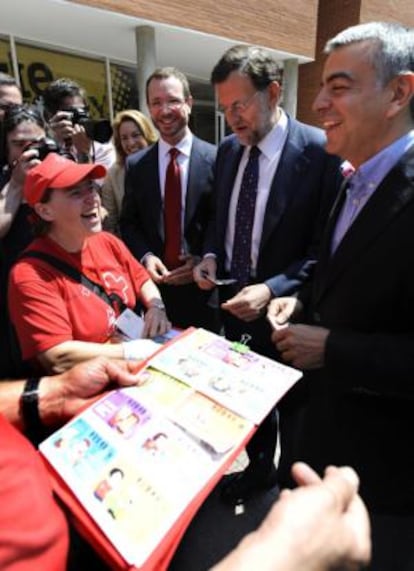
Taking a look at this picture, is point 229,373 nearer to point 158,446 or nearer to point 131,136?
point 158,446

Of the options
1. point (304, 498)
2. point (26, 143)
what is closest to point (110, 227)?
point (26, 143)

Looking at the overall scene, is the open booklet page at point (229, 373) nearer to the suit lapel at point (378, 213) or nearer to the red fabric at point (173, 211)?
the suit lapel at point (378, 213)

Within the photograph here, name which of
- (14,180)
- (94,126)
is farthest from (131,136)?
(14,180)

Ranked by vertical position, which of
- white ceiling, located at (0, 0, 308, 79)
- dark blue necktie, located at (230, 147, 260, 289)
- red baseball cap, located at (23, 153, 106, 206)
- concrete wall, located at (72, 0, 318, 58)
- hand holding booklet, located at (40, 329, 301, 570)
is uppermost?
concrete wall, located at (72, 0, 318, 58)

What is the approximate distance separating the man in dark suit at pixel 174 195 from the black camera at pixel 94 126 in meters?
0.28

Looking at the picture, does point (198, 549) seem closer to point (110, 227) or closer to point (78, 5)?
point (110, 227)

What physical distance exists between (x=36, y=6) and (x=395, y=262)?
28.9ft

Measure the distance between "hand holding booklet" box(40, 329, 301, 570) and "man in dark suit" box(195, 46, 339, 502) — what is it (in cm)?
65

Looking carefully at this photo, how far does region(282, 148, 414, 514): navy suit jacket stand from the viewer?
1261 millimetres

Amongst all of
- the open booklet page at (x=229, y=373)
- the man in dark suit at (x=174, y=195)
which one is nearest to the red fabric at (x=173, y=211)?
the man in dark suit at (x=174, y=195)

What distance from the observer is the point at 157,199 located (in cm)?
281

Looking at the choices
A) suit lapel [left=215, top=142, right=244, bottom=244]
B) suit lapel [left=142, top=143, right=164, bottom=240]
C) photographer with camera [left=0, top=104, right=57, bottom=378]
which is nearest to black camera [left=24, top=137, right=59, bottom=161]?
photographer with camera [left=0, top=104, right=57, bottom=378]

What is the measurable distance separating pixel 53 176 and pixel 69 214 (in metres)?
0.18

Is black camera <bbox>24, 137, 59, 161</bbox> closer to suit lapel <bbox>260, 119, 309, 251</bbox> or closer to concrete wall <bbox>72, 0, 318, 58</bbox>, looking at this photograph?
suit lapel <bbox>260, 119, 309, 251</bbox>
